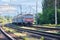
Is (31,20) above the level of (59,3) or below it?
below

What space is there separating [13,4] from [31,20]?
2407cm

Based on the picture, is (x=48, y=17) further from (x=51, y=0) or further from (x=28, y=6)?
(x=28, y=6)

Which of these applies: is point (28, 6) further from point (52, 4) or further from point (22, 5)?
point (52, 4)

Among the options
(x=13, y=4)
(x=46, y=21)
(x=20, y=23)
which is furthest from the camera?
(x=13, y=4)

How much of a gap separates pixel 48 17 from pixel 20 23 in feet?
23.0

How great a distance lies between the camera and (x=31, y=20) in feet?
132

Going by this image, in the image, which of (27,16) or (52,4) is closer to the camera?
(27,16)

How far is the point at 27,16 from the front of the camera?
4038 centimetres

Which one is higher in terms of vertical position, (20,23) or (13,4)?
(13,4)

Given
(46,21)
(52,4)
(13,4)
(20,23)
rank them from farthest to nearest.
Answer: (13,4)
(52,4)
(46,21)
(20,23)

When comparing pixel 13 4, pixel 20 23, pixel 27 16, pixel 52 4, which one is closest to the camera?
pixel 27 16

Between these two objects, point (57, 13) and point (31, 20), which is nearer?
point (31, 20)

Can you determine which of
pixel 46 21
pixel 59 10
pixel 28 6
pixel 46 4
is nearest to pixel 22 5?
pixel 28 6

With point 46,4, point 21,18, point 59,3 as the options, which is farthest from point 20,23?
point 46,4
